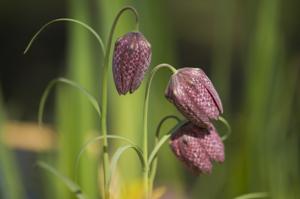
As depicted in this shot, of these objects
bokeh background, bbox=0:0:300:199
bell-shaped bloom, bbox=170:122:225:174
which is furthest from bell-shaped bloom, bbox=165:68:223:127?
bokeh background, bbox=0:0:300:199

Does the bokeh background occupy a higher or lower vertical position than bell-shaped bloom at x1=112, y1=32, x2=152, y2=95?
lower

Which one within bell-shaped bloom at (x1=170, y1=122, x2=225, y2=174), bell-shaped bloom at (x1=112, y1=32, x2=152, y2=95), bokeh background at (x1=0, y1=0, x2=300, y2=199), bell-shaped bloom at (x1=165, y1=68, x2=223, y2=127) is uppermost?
bell-shaped bloom at (x1=112, y1=32, x2=152, y2=95)

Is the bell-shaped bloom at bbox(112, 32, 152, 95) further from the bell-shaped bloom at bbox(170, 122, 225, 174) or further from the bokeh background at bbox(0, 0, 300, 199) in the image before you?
the bokeh background at bbox(0, 0, 300, 199)

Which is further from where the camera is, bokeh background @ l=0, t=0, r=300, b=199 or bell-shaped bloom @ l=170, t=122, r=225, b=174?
bokeh background @ l=0, t=0, r=300, b=199

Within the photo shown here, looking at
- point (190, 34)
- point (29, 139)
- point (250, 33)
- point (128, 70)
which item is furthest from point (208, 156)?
point (190, 34)

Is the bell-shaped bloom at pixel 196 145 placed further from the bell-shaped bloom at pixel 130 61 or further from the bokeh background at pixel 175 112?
the bokeh background at pixel 175 112

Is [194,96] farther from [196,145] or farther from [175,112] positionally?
[175,112]

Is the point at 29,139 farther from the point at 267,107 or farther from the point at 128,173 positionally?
the point at 267,107
